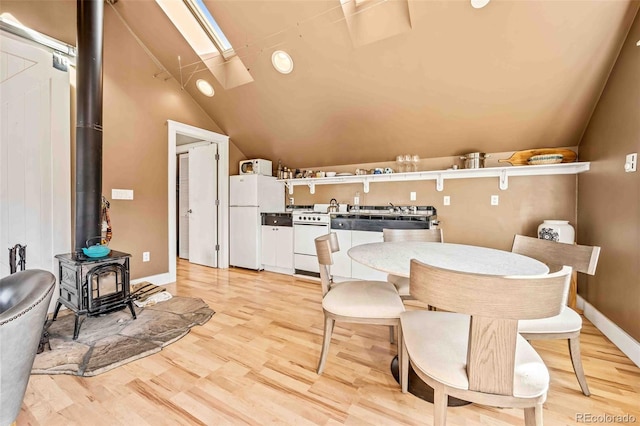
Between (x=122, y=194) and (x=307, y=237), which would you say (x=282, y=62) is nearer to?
(x=307, y=237)

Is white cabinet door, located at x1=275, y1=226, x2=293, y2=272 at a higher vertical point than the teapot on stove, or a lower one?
lower

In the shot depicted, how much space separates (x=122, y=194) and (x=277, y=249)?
2.03 meters

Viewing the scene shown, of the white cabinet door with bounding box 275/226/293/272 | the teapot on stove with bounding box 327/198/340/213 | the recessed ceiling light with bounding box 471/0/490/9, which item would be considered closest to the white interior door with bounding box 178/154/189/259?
the white cabinet door with bounding box 275/226/293/272

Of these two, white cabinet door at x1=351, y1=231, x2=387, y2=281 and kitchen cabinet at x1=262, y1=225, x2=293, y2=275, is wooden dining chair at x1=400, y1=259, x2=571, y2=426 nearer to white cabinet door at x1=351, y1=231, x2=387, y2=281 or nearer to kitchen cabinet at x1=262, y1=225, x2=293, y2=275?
white cabinet door at x1=351, y1=231, x2=387, y2=281

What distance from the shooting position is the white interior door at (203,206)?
438cm

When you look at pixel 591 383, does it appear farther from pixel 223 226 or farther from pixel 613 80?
pixel 223 226

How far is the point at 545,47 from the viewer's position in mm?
2217

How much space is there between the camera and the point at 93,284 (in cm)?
210

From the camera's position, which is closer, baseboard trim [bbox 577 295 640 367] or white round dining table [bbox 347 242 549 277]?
white round dining table [bbox 347 242 549 277]

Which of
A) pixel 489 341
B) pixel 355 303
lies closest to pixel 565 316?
pixel 489 341

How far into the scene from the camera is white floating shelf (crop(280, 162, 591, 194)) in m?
2.79

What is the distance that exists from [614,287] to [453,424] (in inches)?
74.0

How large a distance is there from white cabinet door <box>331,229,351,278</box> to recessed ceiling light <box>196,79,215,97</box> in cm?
256

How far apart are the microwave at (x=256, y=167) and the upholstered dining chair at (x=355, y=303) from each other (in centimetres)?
279
